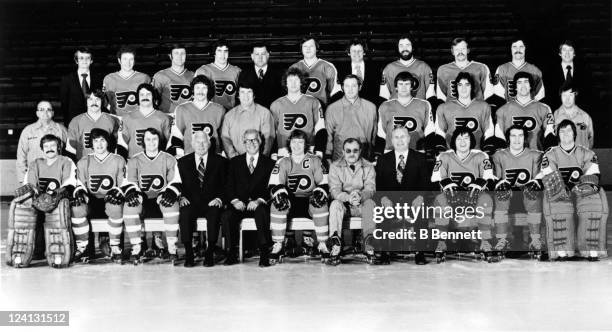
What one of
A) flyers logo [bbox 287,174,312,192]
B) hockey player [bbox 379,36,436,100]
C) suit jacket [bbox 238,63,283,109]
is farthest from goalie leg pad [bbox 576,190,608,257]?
suit jacket [bbox 238,63,283,109]

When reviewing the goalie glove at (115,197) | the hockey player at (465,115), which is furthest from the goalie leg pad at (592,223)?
the goalie glove at (115,197)

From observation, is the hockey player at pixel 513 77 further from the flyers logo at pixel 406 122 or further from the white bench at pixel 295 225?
the white bench at pixel 295 225

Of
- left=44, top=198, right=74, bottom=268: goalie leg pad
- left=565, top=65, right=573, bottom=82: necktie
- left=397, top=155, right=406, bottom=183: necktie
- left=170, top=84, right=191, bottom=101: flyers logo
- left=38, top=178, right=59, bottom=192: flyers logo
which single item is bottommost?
left=44, top=198, right=74, bottom=268: goalie leg pad

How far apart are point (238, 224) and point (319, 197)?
0.64m

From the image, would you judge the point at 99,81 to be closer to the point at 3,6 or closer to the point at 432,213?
the point at 432,213

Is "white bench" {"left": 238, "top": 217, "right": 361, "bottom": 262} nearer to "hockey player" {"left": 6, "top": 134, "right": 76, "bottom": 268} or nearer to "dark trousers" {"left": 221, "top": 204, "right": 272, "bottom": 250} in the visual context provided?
"dark trousers" {"left": 221, "top": 204, "right": 272, "bottom": 250}

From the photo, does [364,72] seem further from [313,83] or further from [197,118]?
[197,118]

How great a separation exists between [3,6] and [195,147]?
213 inches

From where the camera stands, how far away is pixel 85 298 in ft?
14.7

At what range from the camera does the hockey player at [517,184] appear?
18.1ft

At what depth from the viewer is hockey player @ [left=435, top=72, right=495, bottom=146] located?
5.98 metres

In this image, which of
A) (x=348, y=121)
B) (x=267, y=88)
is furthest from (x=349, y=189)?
(x=267, y=88)

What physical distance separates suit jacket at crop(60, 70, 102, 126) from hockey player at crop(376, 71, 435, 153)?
7.84 feet

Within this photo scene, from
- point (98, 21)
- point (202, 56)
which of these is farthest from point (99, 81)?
point (98, 21)
